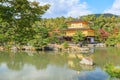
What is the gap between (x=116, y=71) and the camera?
13.3 feet

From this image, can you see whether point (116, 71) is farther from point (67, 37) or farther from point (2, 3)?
point (67, 37)

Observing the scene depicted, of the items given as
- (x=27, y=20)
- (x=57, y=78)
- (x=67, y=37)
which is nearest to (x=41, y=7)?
(x=27, y=20)

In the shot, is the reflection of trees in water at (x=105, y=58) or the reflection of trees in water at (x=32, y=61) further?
the reflection of trees in water at (x=105, y=58)

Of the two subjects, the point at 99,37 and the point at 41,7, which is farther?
the point at 99,37

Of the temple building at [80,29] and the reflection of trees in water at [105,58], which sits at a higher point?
the temple building at [80,29]

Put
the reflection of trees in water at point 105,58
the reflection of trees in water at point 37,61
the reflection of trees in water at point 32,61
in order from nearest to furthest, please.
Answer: the reflection of trees in water at point 37,61 → the reflection of trees in water at point 32,61 → the reflection of trees in water at point 105,58

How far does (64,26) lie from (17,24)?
36148 millimetres

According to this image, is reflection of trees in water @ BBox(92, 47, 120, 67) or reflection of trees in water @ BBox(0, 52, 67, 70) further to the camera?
reflection of trees in water @ BBox(92, 47, 120, 67)

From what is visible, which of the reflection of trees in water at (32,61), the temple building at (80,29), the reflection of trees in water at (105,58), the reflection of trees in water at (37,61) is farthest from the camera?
the temple building at (80,29)

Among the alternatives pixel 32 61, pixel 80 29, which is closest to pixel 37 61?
pixel 32 61

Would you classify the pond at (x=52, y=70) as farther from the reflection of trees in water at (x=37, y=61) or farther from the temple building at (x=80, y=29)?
the temple building at (x=80, y=29)

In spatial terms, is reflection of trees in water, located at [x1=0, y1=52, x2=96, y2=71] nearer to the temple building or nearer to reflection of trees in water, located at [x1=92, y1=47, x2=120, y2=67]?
reflection of trees in water, located at [x1=92, y1=47, x2=120, y2=67]

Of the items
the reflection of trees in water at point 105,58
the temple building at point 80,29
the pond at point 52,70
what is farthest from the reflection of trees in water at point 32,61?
the temple building at point 80,29

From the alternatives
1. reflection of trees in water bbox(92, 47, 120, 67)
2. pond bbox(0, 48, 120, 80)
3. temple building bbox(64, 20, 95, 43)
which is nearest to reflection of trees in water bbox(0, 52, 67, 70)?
pond bbox(0, 48, 120, 80)
